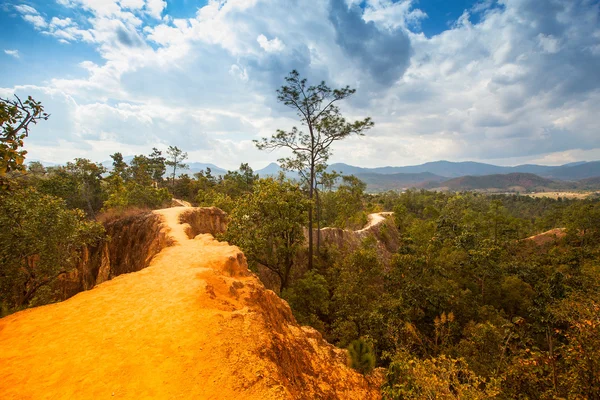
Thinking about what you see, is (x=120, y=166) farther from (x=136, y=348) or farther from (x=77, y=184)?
(x=136, y=348)

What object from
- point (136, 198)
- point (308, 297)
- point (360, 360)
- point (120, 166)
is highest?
point (120, 166)

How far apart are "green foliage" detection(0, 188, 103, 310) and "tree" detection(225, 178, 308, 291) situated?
23.8ft

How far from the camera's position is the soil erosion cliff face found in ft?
15.8

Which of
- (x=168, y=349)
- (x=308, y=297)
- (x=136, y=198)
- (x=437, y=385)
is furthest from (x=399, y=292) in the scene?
(x=136, y=198)

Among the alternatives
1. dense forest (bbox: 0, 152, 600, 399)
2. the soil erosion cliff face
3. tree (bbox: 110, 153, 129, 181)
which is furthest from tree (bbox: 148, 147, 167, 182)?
the soil erosion cliff face

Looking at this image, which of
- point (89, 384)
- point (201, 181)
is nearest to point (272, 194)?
point (89, 384)

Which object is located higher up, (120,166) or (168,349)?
(120,166)

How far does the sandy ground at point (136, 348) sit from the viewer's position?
477 centimetres

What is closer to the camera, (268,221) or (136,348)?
(136,348)

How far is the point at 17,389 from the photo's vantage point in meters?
4.68

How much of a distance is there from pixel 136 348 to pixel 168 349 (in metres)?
0.66

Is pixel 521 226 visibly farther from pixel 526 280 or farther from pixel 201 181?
pixel 201 181

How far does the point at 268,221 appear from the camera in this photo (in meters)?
15.4

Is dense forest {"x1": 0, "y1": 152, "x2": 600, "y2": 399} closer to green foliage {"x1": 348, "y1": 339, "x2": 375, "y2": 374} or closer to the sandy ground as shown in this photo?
green foliage {"x1": 348, "y1": 339, "x2": 375, "y2": 374}
